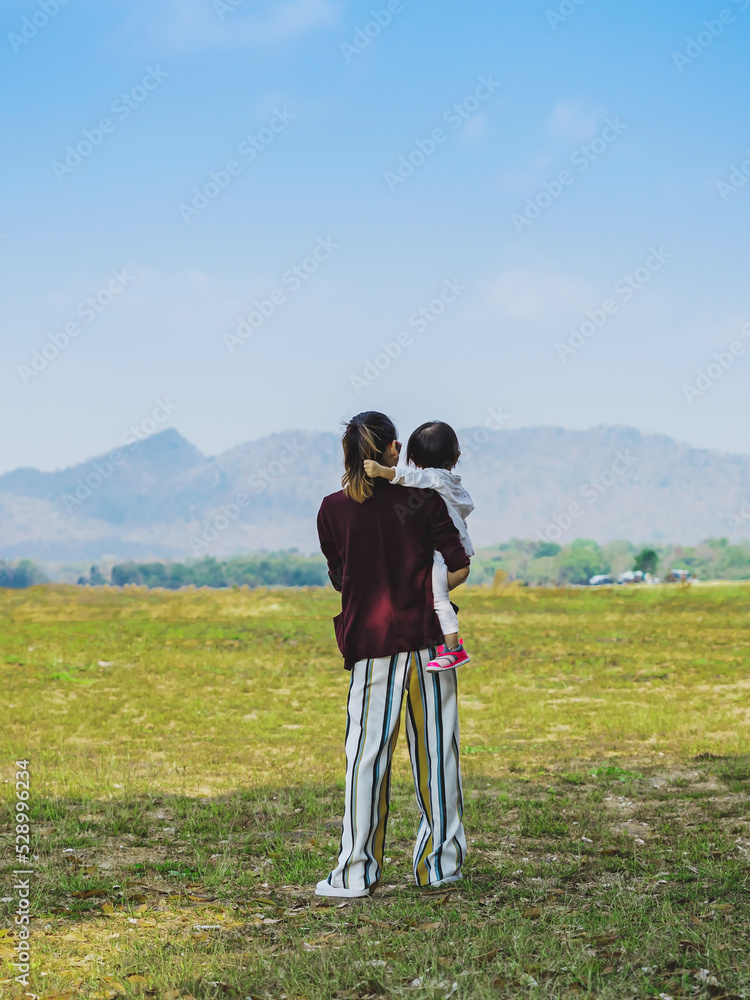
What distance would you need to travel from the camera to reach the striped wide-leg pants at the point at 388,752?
477 cm

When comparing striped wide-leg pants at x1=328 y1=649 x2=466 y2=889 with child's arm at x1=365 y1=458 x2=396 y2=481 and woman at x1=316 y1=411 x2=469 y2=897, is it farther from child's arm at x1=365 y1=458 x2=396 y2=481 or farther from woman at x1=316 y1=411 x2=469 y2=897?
child's arm at x1=365 y1=458 x2=396 y2=481

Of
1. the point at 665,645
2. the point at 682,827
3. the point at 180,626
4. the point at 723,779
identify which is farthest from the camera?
the point at 180,626

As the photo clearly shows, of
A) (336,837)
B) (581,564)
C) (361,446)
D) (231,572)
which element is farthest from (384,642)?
(581,564)

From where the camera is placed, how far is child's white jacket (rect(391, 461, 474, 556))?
4625 millimetres

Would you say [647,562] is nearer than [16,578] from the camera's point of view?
No

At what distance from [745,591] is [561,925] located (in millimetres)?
33231

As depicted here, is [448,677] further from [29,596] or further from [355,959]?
[29,596]

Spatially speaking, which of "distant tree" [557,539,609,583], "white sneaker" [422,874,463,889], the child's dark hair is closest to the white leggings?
the child's dark hair

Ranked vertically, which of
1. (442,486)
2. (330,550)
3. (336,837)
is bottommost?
(336,837)

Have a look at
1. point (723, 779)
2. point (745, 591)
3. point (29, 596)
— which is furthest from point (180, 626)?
point (745, 591)

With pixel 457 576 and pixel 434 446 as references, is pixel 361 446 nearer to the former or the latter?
pixel 434 446

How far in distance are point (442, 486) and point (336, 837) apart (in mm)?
3069

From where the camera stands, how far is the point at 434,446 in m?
4.73

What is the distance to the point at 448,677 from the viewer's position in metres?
4.84
